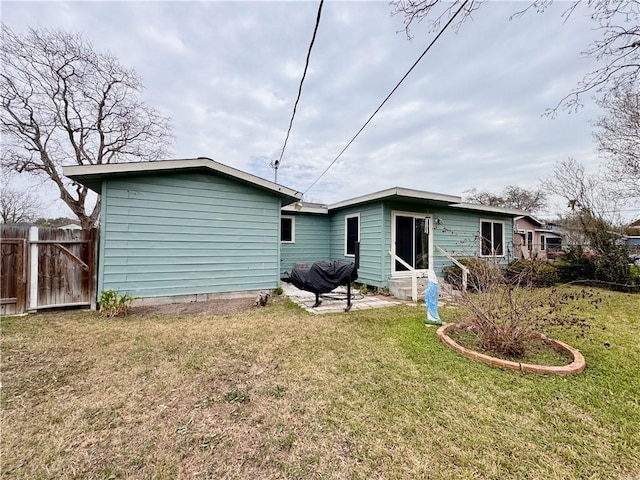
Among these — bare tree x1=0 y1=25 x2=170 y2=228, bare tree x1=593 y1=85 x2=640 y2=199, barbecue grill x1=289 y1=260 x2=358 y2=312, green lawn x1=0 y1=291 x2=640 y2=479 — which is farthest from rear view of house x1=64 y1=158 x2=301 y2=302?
bare tree x1=593 y1=85 x2=640 y2=199

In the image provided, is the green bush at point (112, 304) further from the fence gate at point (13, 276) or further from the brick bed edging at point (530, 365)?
the brick bed edging at point (530, 365)

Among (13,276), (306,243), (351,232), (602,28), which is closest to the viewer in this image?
(602,28)

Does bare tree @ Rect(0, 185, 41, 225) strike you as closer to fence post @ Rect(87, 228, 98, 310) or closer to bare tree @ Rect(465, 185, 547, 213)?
fence post @ Rect(87, 228, 98, 310)

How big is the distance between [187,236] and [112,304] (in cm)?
197

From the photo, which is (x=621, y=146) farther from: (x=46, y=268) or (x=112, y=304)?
(x=46, y=268)

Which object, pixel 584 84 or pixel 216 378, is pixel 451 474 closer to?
pixel 216 378

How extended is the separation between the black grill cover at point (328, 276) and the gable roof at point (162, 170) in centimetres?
246

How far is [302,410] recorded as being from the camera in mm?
2260

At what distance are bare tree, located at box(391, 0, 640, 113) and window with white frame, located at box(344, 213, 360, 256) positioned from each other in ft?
18.7

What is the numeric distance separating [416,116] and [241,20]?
4.94m

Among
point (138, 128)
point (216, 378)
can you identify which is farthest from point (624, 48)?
point (138, 128)

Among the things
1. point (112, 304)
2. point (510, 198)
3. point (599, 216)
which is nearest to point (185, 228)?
point (112, 304)

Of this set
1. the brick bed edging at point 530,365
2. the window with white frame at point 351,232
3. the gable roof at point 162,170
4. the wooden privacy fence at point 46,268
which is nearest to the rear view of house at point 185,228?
the gable roof at point 162,170

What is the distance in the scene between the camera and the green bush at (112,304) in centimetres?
496
